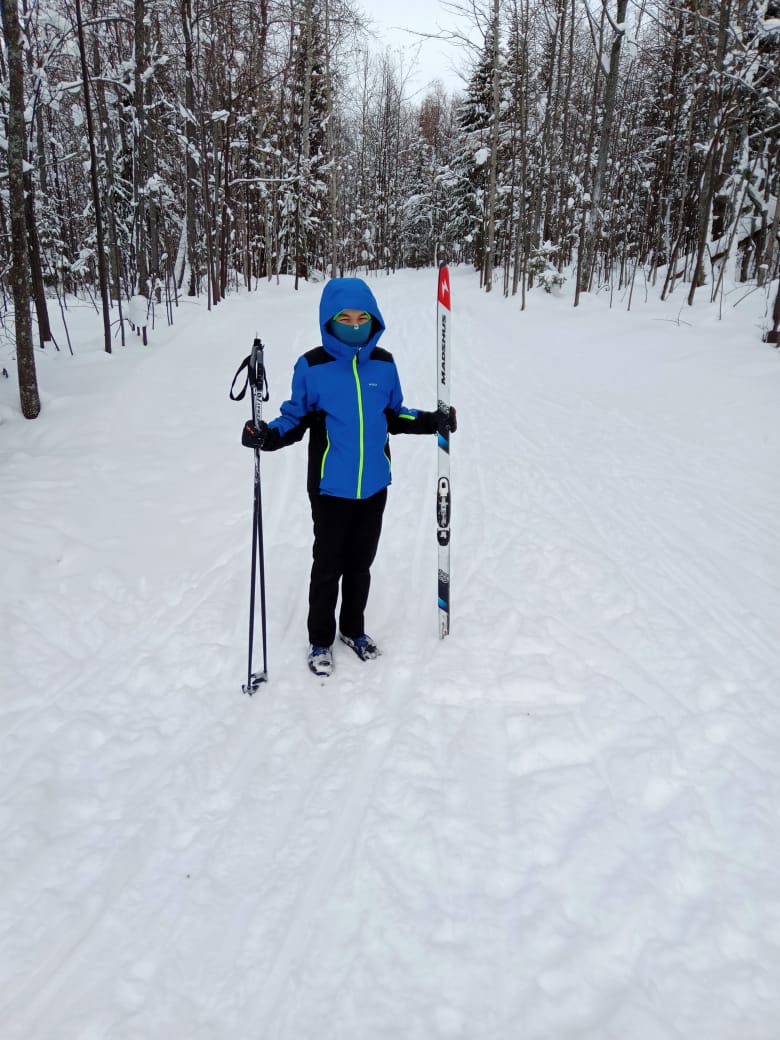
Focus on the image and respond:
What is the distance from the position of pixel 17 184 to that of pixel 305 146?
20.4m

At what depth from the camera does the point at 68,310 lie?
14836 mm

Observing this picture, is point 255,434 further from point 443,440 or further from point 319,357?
point 443,440

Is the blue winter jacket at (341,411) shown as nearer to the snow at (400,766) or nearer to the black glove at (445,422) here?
the black glove at (445,422)

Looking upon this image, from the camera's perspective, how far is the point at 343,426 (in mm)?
3107

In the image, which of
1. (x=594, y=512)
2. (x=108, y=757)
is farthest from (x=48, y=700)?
(x=594, y=512)

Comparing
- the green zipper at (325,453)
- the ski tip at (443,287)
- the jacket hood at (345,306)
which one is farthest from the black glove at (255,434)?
the ski tip at (443,287)

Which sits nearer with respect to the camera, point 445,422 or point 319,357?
point 319,357

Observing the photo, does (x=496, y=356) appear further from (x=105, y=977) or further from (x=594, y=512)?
(x=105, y=977)

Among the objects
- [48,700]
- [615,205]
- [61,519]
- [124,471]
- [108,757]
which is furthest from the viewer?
[615,205]

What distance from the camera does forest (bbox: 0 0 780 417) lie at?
997 cm

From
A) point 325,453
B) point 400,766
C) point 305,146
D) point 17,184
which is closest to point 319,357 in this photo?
point 325,453

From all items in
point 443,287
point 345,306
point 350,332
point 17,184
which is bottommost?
point 350,332

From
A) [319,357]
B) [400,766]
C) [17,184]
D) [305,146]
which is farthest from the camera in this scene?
[305,146]

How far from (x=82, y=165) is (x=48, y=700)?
24.4 metres
